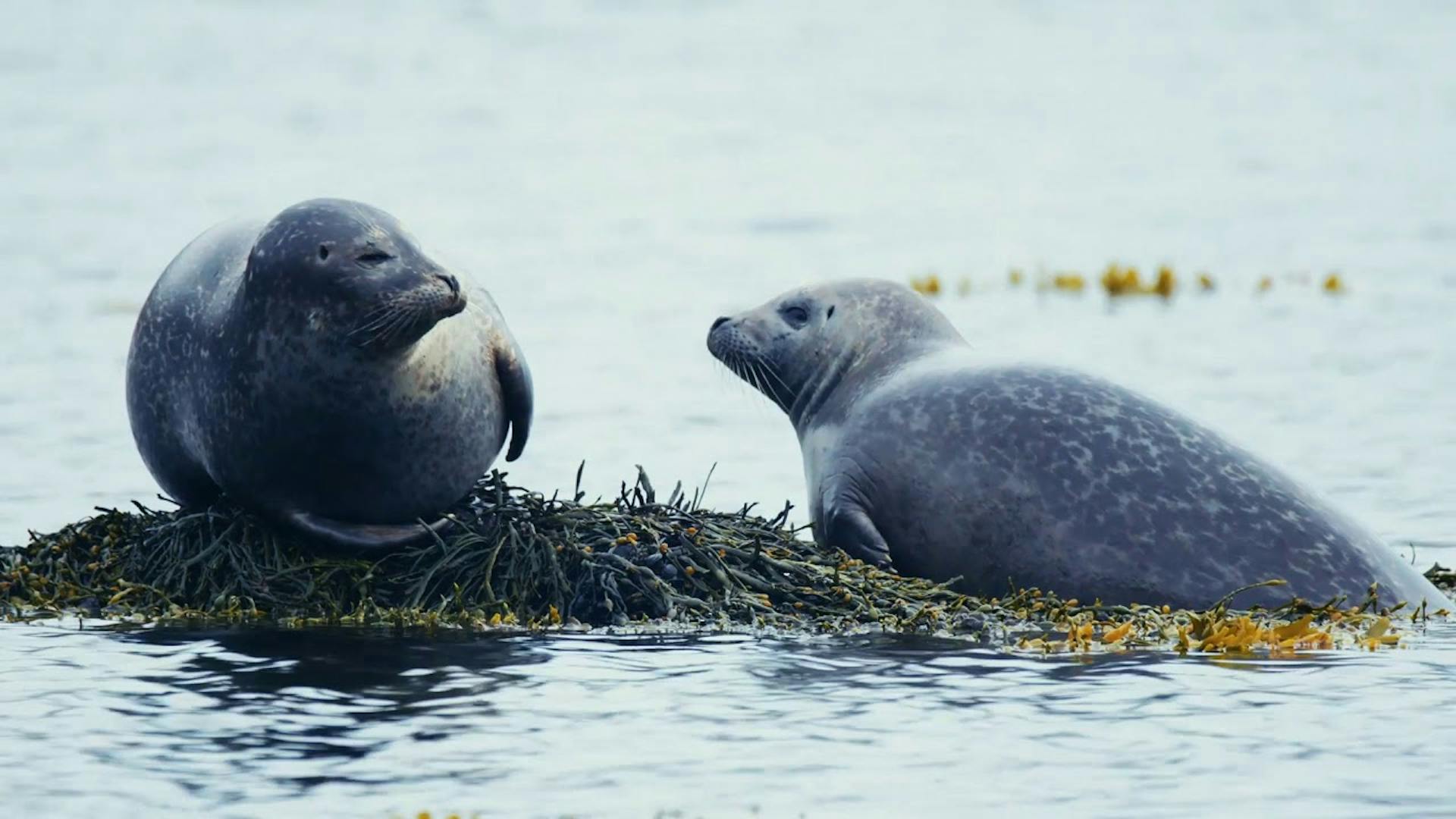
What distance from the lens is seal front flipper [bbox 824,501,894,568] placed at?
38.0ft

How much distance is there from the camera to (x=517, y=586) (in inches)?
438

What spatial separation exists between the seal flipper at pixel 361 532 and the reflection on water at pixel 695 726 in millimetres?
532

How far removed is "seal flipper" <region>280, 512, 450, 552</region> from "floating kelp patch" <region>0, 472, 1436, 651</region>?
64 millimetres

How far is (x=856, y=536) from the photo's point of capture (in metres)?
11.6

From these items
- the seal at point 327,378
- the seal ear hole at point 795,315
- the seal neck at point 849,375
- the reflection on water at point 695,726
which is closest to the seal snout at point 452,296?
the seal at point 327,378

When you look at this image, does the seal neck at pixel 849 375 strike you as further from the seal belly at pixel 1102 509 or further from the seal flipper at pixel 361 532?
the seal flipper at pixel 361 532

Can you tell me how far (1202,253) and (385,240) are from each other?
20.1m

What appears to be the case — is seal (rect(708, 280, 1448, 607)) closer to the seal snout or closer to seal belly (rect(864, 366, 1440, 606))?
seal belly (rect(864, 366, 1440, 606))

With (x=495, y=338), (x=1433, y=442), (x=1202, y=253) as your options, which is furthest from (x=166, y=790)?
(x=1202, y=253)

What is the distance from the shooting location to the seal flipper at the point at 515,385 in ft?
38.4

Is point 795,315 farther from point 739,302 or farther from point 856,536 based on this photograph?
point 739,302

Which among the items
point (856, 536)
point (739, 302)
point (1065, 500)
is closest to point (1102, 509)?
point (1065, 500)

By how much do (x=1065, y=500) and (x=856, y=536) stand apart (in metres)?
0.92

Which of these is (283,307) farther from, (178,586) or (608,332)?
(608,332)
